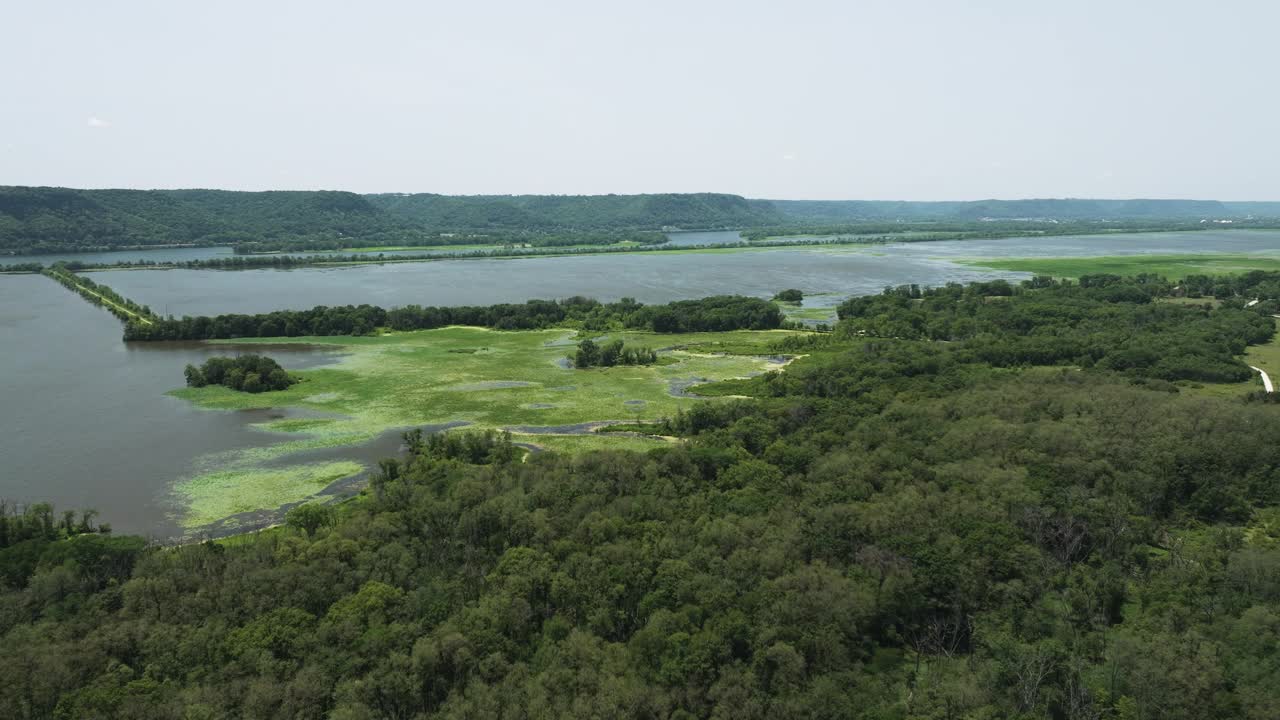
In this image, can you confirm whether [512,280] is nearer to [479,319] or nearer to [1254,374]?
[479,319]

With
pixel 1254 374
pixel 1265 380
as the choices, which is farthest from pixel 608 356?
pixel 1254 374

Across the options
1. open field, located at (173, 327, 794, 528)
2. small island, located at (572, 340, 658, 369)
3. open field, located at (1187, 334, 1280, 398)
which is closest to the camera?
open field, located at (173, 327, 794, 528)

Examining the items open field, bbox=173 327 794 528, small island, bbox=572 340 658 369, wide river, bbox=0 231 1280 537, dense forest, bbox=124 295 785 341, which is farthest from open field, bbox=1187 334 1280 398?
wide river, bbox=0 231 1280 537

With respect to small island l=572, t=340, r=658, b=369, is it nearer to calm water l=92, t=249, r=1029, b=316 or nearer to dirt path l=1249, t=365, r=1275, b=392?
calm water l=92, t=249, r=1029, b=316

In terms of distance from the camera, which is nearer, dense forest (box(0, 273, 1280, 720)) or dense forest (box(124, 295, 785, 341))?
dense forest (box(0, 273, 1280, 720))

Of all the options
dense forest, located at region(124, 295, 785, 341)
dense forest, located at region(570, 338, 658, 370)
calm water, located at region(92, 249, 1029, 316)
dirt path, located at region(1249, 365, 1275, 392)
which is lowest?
dirt path, located at region(1249, 365, 1275, 392)

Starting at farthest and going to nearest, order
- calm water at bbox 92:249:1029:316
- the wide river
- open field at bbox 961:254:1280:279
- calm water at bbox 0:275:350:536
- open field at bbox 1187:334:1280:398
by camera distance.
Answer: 1. open field at bbox 961:254:1280:279
2. calm water at bbox 92:249:1029:316
3. open field at bbox 1187:334:1280:398
4. the wide river
5. calm water at bbox 0:275:350:536
